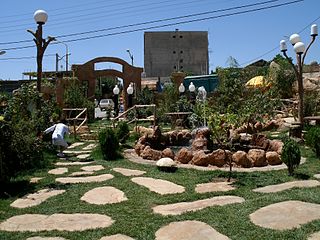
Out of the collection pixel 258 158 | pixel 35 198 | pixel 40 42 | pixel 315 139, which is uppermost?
pixel 40 42

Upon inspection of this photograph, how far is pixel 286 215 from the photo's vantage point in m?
3.92

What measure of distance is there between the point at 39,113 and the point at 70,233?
5578 millimetres

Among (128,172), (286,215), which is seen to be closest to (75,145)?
(128,172)

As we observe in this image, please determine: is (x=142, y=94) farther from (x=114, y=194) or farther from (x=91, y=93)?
(x=114, y=194)

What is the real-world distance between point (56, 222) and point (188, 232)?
1461mm

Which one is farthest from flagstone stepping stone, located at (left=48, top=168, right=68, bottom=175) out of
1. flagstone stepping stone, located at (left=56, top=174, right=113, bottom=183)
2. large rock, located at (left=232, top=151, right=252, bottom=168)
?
large rock, located at (left=232, top=151, right=252, bottom=168)

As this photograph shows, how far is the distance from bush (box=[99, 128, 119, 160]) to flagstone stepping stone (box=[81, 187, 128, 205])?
277cm

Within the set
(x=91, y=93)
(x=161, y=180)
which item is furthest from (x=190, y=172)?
(x=91, y=93)

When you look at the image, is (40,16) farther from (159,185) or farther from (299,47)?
(299,47)

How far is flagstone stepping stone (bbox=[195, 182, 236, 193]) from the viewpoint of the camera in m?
5.33

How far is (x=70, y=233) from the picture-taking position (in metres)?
3.78

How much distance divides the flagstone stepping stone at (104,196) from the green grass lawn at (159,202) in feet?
0.31

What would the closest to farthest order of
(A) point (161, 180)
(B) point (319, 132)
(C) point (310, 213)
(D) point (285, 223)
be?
(D) point (285, 223)
(C) point (310, 213)
(A) point (161, 180)
(B) point (319, 132)

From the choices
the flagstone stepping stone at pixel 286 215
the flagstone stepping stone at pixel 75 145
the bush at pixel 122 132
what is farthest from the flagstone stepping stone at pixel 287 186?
the flagstone stepping stone at pixel 75 145
